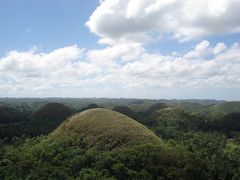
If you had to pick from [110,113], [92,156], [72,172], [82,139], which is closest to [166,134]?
[110,113]

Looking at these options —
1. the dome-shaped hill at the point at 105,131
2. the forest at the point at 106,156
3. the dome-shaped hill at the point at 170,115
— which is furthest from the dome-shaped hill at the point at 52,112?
the dome-shaped hill at the point at 105,131

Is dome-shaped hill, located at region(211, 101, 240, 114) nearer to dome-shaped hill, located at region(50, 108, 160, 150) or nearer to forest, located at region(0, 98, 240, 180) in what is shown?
forest, located at region(0, 98, 240, 180)

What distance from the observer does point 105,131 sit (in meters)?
41.8

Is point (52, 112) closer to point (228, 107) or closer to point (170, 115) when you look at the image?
point (170, 115)

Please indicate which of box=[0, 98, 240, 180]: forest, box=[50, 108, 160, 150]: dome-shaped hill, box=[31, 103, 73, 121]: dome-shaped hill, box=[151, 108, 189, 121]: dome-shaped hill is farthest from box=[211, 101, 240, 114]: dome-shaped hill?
box=[50, 108, 160, 150]: dome-shaped hill

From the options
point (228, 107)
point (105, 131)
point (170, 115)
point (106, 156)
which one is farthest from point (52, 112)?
point (228, 107)

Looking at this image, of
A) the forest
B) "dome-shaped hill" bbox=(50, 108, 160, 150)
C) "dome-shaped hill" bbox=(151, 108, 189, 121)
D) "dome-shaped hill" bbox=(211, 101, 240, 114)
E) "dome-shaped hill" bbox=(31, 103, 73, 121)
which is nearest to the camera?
the forest

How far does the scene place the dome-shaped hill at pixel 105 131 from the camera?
3978 cm

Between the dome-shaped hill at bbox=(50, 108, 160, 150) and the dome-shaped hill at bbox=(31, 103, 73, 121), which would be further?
the dome-shaped hill at bbox=(31, 103, 73, 121)

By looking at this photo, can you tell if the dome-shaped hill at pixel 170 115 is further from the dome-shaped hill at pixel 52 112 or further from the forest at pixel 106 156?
the forest at pixel 106 156

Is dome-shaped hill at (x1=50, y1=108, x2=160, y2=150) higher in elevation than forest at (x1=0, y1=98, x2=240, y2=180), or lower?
higher

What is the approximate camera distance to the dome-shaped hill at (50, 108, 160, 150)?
39781 mm

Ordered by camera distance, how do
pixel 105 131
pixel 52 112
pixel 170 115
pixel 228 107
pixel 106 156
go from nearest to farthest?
pixel 106 156 → pixel 105 131 → pixel 170 115 → pixel 52 112 → pixel 228 107

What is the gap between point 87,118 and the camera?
1778 inches
